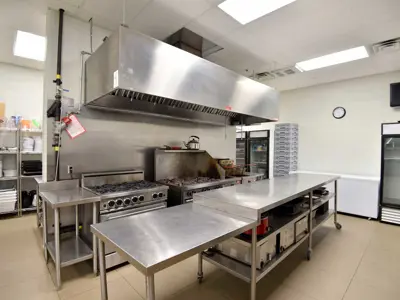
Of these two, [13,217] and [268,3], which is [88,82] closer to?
[268,3]

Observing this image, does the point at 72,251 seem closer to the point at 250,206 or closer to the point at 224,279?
the point at 224,279

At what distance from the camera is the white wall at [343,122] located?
14.4 ft

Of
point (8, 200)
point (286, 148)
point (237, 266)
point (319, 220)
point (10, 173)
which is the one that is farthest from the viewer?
point (286, 148)

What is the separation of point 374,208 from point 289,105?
2936 mm

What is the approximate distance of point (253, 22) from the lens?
268 cm

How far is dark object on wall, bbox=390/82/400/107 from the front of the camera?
4.07 metres

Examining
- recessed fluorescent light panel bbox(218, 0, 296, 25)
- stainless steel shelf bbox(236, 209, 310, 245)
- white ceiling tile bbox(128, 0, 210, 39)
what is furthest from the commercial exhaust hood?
stainless steel shelf bbox(236, 209, 310, 245)

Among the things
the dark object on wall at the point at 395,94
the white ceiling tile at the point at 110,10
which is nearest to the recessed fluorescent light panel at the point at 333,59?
the dark object on wall at the point at 395,94

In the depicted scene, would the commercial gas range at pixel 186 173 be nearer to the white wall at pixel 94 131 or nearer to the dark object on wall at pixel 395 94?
Result: the white wall at pixel 94 131

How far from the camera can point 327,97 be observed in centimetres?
503

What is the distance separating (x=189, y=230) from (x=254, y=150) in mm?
5354

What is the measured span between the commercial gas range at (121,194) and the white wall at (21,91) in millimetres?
2961

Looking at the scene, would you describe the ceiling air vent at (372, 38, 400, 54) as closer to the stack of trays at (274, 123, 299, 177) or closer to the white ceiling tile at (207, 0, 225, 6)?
the stack of trays at (274, 123, 299, 177)

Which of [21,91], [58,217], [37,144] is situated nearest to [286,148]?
[58,217]
